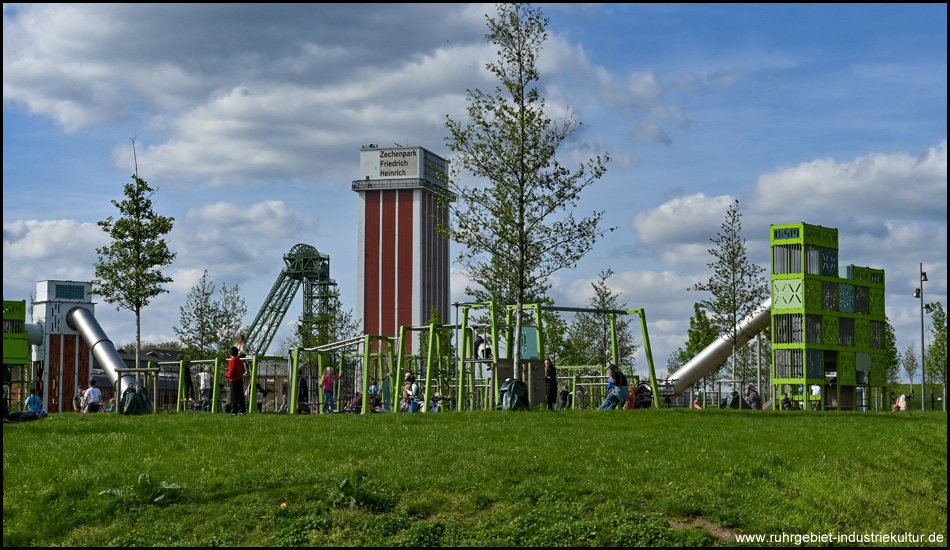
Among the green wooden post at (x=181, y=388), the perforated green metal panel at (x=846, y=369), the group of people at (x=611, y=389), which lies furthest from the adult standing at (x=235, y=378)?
the perforated green metal panel at (x=846, y=369)

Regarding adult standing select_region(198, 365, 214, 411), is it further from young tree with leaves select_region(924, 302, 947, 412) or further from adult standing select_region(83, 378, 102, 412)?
young tree with leaves select_region(924, 302, 947, 412)

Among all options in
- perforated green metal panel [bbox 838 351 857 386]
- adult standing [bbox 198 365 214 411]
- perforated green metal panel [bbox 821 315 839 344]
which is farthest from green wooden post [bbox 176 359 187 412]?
perforated green metal panel [bbox 838 351 857 386]

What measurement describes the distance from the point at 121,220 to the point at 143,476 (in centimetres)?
2745

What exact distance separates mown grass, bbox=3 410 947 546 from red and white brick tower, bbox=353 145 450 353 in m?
122

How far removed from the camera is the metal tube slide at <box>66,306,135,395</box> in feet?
188

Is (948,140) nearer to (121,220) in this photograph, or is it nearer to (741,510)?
(741,510)

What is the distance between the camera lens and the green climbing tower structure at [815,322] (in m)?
39.5

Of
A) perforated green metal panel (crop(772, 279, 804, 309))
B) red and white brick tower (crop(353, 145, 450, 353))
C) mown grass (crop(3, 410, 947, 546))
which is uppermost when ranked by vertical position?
red and white brick tower (crop(353, 145, 450, 353))

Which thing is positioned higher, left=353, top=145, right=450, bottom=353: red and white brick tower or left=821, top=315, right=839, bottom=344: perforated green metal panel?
left=353, top=145, right=450, bottom=353: red and white brick tower

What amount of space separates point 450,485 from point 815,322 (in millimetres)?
30203

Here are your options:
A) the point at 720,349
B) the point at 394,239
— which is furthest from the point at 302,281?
the point at 720,349

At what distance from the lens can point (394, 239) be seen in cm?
14075

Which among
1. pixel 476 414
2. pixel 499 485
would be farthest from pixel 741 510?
pixel 476 414

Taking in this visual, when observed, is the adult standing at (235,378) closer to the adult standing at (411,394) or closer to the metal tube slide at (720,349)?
the adult standing at (411,394)
